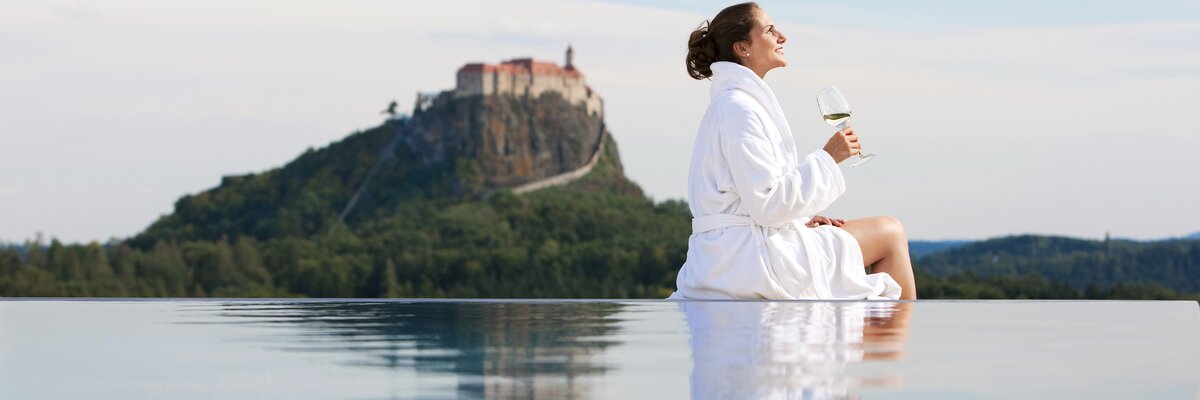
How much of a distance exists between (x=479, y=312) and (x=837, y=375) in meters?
1.97

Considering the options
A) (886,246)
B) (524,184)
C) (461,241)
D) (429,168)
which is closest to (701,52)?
(886,246)

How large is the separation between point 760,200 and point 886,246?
626 mm

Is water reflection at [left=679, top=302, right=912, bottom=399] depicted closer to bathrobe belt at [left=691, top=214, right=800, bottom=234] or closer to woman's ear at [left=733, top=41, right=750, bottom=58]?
bathrobe belt at [left=691, top=214, right=800, bottom=234]

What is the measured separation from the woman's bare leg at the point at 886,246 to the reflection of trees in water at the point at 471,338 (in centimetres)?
79

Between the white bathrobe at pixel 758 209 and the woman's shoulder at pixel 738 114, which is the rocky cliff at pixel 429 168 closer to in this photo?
the white bathrobe at pixel 758 209

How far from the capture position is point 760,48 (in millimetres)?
4641

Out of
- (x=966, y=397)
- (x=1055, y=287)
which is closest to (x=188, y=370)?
(x=966, y=397)

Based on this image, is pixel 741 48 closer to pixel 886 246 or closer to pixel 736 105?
pixel 736 105

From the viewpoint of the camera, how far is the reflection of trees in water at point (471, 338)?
7.55 ft

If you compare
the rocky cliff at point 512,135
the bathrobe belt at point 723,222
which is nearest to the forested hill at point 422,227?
the rocky cliff at point 512,135

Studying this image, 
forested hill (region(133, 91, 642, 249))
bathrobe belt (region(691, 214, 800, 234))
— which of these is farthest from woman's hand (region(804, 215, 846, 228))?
forested hill (region(133, 91, 642, 249))

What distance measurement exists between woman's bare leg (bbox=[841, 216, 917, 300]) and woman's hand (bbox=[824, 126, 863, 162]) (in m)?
0.27

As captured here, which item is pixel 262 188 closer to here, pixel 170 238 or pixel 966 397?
pixel 170 238

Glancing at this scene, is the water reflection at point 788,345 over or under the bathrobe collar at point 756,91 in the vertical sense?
under
